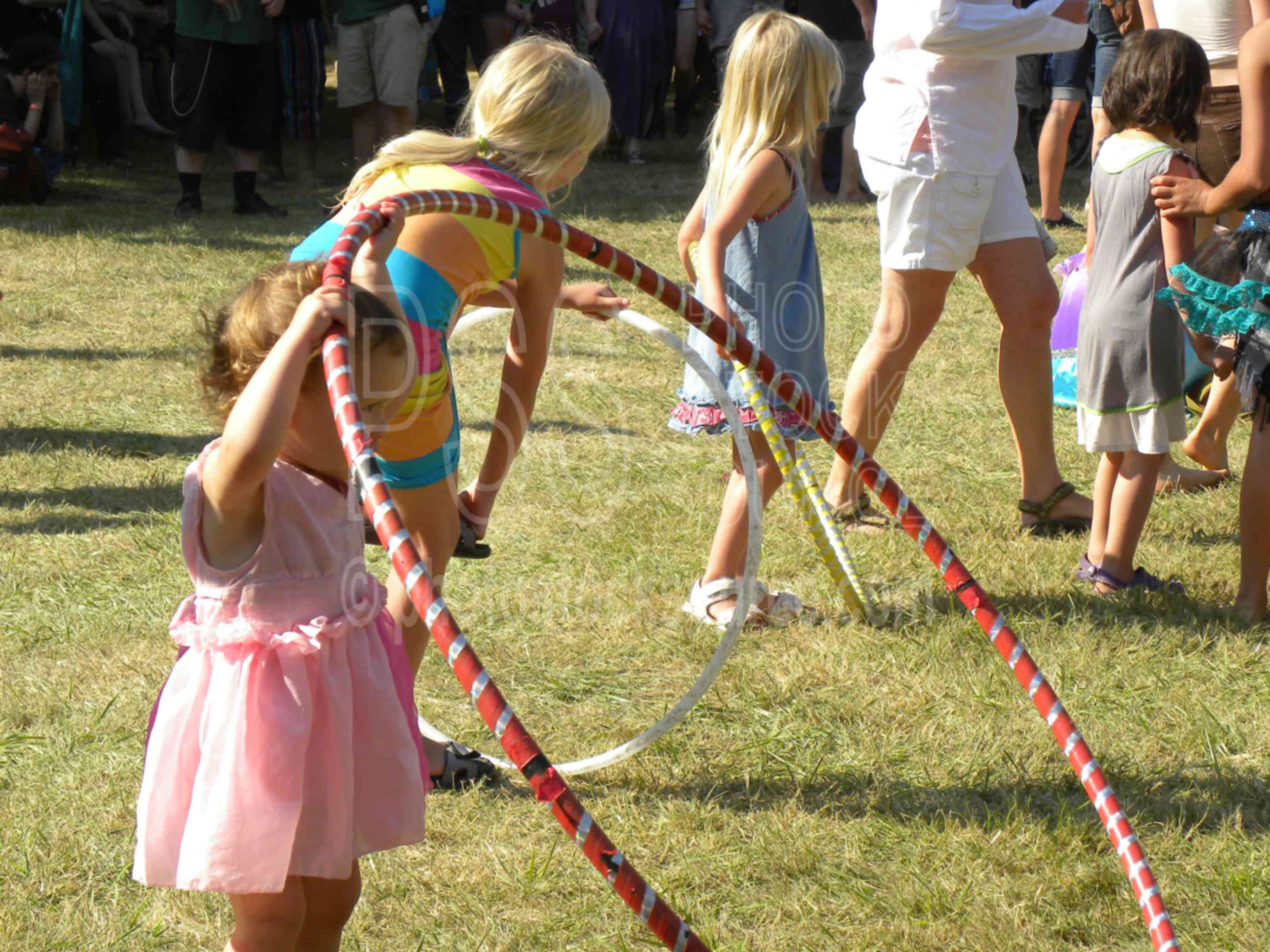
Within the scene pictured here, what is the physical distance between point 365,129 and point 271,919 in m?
9.57

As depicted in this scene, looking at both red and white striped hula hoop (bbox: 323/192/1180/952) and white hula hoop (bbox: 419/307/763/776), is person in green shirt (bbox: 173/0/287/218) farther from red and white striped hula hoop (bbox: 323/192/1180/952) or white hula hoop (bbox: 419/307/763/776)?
red and white striped hula hoop (bbox: 323/192/1180/952)

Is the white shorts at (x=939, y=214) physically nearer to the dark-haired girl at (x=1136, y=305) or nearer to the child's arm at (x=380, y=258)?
the dark-haired girl at (x=1136, y=305)

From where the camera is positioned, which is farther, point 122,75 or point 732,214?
point 122,75

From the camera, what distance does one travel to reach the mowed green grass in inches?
109

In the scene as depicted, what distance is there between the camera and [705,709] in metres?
3.59

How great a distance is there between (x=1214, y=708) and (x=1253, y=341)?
98 centimetres

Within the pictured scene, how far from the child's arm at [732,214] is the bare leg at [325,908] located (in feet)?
5.83

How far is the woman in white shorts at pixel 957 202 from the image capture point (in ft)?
13.9

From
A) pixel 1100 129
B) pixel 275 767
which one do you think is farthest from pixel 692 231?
pixel 1100 129

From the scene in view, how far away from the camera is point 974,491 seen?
5227mm

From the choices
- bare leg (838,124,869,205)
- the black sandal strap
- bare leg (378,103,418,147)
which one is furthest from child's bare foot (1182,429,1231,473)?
bare leg (378,103,418,147)

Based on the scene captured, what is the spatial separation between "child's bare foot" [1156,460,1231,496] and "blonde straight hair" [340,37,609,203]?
2.92 m

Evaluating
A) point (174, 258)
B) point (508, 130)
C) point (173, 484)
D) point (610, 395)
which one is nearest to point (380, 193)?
point (508, 130)

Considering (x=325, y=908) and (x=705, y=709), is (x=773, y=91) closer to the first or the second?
(x=705, y=709)
